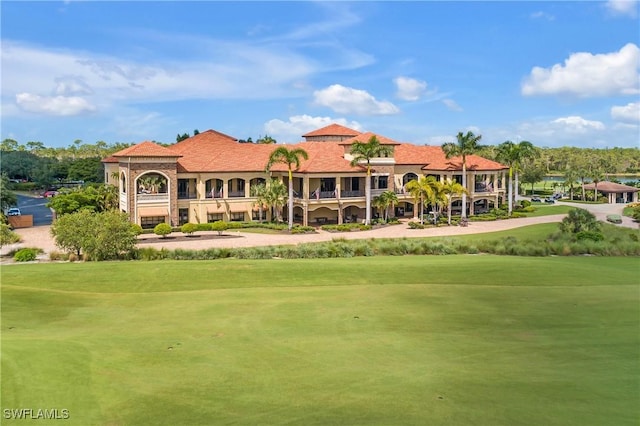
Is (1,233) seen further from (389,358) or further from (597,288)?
(597,288)

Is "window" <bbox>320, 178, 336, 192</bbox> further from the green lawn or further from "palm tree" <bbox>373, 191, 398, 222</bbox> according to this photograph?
the green lawn

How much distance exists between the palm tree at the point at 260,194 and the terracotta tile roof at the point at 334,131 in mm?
15038

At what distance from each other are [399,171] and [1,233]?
142 ft

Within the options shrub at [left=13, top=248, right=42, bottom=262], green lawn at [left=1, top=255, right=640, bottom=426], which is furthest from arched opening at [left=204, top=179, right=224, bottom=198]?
green lawn at [left=1, top=255, right=640, bottom=426]

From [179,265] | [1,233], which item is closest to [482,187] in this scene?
[179,265]

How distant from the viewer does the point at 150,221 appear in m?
52.5

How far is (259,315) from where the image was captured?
2122 centimetres

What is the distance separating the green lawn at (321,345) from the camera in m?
12.6

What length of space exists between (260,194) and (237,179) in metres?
3.40

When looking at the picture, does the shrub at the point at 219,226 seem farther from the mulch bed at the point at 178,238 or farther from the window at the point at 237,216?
the window at the point at 237,216

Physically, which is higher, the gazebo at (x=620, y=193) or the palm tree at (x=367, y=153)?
the palm tree at (x=367, y=153)

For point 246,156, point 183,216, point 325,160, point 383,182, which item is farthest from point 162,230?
point 383,182

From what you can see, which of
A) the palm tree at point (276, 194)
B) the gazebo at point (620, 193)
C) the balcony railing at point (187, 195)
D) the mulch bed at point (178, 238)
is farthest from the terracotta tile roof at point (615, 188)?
the balcony railing at point (187, 195)

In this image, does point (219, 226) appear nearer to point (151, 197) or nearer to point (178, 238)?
point (178, 238)
